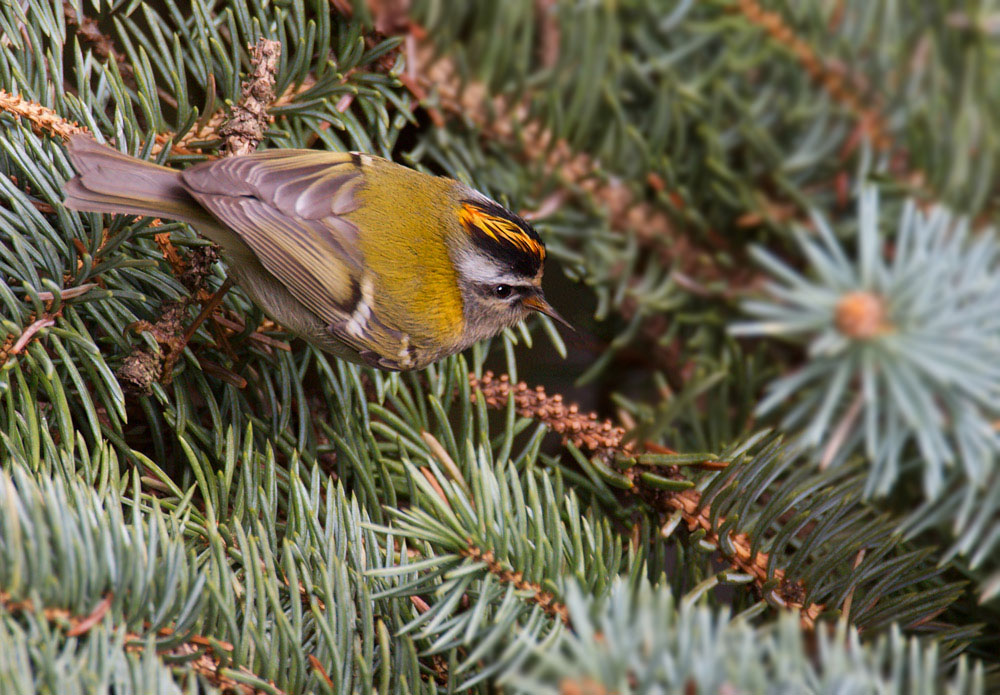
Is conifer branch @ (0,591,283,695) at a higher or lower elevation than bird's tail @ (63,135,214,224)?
lower

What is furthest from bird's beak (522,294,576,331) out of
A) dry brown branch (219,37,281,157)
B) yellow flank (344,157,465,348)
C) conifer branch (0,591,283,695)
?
conifer branch (0,591,283,695)

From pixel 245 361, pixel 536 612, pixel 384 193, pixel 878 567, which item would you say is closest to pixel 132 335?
pixel 245 361

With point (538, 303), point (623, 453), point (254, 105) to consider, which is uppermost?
point (538, 303)

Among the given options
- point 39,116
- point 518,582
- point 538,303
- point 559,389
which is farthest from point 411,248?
point 518,582

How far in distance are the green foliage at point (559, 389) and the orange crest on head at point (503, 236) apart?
0.88ft

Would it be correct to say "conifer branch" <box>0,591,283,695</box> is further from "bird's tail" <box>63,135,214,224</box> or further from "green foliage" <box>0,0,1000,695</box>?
"bird's tail" <box>63,135,214,224</box>

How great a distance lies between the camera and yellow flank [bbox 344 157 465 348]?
130 centimetres

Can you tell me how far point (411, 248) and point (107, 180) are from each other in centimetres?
61

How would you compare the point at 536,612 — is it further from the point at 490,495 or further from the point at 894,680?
the point at 894,680

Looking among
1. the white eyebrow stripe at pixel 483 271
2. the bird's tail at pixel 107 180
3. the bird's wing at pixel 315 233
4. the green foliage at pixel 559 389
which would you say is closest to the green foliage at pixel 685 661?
the green foliage at pixel 559 389

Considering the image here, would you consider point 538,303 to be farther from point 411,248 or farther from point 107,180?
point 107,180

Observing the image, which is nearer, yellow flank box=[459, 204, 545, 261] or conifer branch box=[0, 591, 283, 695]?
conifer branch box=[0, 591, 283, 695]

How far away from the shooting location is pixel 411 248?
1.35 meters

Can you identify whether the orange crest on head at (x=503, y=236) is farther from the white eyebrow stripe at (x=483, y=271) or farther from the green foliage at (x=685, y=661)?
the green foliage at (x=685, y=661)
